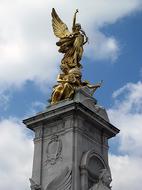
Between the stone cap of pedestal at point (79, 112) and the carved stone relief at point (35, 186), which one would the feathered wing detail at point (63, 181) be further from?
the stone cap of pedestal at point (79, 112)

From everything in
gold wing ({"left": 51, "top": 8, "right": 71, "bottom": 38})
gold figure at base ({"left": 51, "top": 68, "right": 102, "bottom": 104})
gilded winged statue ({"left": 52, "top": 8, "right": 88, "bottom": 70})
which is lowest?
gold figure at base ({"left": 51, "top": 68, "right": 102, "bottom": 104})

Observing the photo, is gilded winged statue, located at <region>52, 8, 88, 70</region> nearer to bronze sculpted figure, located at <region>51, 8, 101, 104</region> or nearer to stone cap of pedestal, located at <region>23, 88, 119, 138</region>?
bronze sculpted figure, located at <region>51, 8, 101, 104</region>

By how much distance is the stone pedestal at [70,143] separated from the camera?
19.5 metres

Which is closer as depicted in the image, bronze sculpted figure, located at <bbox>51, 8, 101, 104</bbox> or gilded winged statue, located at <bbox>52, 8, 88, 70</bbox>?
bronze sculpted figure, located at <bbox>51, 8, 101, 104</bbox>

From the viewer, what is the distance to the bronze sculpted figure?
21.4 metres

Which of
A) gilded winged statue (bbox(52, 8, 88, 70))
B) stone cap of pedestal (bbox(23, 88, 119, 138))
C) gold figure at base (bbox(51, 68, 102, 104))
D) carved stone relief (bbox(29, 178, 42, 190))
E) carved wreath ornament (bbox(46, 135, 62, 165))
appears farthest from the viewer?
gilded winged statue (bbox(52, 8, 88, 70))

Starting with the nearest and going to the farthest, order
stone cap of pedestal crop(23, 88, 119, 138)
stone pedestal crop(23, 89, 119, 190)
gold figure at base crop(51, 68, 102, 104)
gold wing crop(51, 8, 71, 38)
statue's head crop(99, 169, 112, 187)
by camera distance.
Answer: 1. stone pedestal crop(23, 89, 119, 190)
2. statue's head crop(99, 169, 112, 187)
3. stone cap of pedestal crop(23, 88, 119, 138)
4. gold figure at base crop(51, 68, 102, 104)
5. gold wing crop(51, 8, 71, 38)

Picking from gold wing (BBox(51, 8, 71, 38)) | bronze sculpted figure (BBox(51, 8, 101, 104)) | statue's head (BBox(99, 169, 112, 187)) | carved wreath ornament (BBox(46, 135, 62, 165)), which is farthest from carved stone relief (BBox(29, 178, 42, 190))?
gold wing (BBox(51, 8, 71, 38))

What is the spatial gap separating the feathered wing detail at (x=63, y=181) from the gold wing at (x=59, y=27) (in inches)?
267

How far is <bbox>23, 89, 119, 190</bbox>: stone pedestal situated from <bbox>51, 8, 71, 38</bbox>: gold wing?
Answer: 3318 mm

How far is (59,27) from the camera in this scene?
936 inches

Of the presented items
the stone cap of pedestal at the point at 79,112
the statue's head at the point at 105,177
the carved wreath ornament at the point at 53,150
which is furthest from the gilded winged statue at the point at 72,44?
the statue's head at the point at 105,177

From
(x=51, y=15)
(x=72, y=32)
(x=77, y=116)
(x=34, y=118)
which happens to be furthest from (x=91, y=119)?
(x=51, y=15)

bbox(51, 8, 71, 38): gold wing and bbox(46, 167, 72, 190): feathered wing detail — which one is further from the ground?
bbox(51, 8, 71, 38): gold wing
